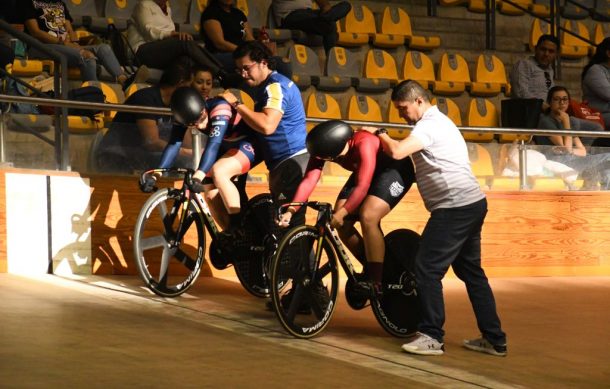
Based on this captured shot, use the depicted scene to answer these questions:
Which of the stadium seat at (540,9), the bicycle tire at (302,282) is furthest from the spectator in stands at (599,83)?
the bicycle tire at (302,282)

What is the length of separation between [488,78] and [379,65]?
1.67 meters

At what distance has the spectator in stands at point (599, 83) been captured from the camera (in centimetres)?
1402

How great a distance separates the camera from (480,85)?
16422 millimetres

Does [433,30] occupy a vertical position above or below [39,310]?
above

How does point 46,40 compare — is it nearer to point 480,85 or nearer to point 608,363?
point 480,85

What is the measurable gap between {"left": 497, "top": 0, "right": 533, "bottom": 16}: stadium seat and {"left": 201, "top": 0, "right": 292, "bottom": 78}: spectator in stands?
5798 mm

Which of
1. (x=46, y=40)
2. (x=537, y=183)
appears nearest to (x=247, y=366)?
(x=537, y=183)

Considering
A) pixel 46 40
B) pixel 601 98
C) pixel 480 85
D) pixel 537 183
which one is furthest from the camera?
pixel 480 85

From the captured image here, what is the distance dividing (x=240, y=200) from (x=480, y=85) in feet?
26.8

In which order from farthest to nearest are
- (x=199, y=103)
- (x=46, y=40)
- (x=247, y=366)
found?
(x=46, y=40), (x=199, y=103), (x=247, y=366)

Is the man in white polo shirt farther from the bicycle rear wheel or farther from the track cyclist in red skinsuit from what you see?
the bicycle rear wheel

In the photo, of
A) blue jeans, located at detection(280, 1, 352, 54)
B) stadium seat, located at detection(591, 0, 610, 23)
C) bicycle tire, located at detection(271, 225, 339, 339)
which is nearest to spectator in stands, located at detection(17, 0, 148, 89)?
blue jeans, located at detection(280, 1, 352, 54)

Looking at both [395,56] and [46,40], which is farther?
[395,56]

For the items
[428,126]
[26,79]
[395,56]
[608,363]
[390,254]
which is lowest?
[608,363]
